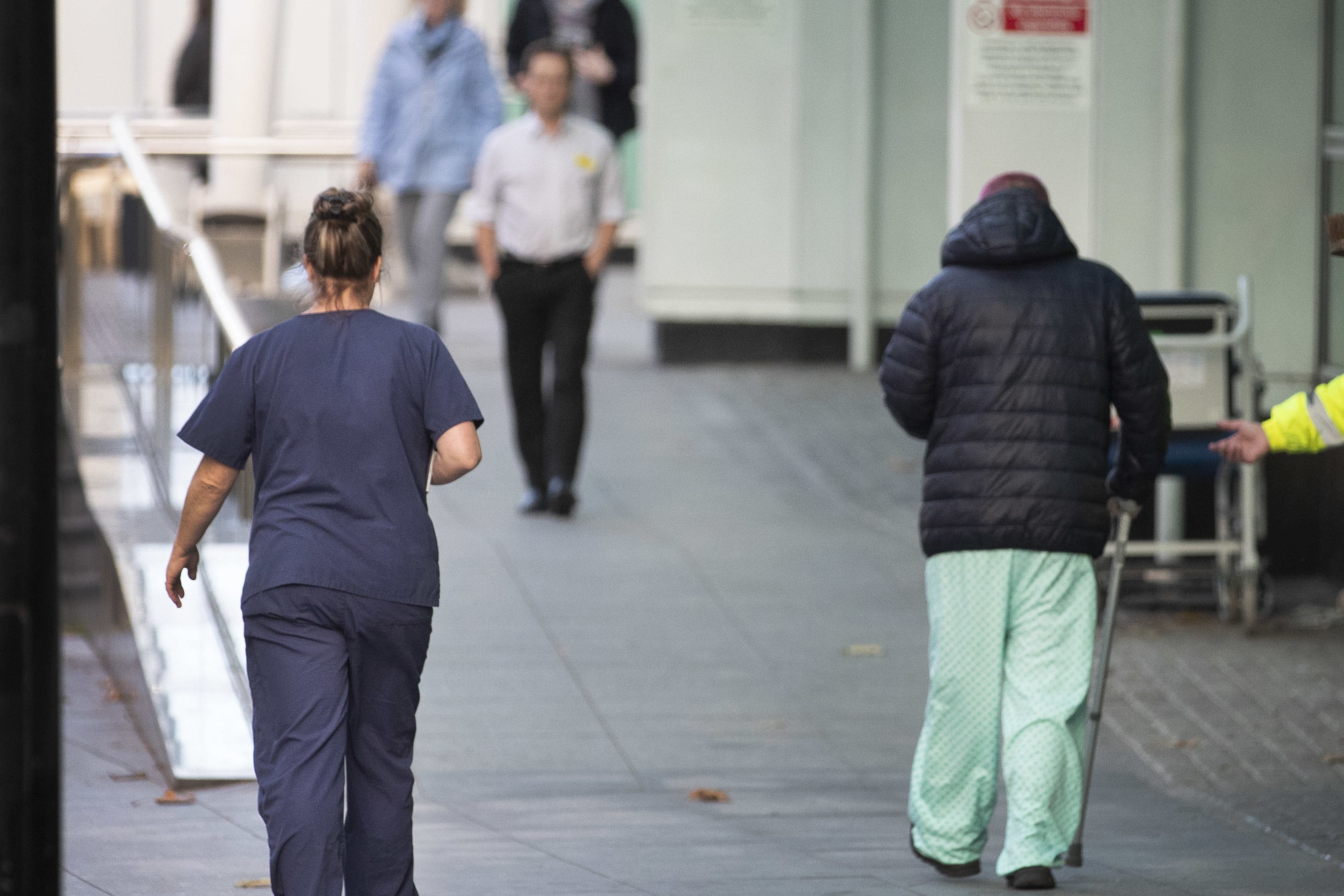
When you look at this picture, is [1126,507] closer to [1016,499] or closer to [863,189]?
[1016,499]

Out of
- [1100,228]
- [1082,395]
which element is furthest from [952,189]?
[1082,395]

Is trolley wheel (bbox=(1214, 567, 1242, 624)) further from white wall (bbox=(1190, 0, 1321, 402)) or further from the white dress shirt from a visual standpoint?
the white dress shirt

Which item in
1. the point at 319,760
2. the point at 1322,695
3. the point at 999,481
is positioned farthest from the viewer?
the point at 1322,695

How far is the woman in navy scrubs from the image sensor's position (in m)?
4.34

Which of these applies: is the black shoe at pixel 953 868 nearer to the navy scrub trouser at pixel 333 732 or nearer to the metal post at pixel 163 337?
the navy scrub trouser at pixel 333 732

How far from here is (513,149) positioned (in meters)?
9.70

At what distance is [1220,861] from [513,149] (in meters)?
5.16

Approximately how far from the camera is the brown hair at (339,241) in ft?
14.4

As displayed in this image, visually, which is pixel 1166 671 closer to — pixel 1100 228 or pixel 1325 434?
pixel 1100 228

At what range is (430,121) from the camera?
41.3 ft

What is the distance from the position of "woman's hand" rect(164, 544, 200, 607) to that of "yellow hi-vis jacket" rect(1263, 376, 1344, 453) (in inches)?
106

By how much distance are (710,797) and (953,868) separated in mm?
1278

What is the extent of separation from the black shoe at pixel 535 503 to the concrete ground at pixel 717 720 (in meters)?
0.10

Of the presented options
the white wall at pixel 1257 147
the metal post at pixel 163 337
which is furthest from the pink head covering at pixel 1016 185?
the metal post at pixel 163 337
